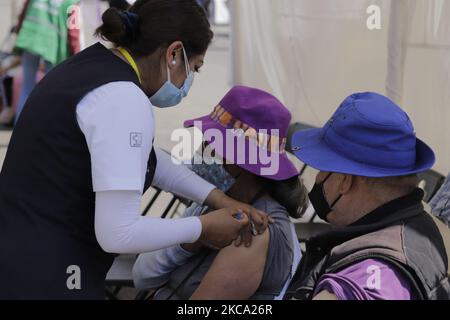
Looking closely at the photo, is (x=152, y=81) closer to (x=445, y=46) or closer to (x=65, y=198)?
(x=65, y=198)

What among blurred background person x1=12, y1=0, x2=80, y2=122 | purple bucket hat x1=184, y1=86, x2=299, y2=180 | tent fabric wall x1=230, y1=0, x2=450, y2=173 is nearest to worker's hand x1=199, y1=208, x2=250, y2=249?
purple bucket hat x1=184, y1=86, x2=299, y2=180

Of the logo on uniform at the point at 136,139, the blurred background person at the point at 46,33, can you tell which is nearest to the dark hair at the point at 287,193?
the logo on uniform at the point at 136,139

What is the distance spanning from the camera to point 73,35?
514 centimetres

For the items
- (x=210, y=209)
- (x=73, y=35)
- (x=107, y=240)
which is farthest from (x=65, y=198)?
(x=73, y=35)

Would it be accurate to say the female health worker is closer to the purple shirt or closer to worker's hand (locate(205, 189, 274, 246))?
worker's hand (locate(205, 189, 274, 246))

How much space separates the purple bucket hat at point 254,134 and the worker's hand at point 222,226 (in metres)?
0.21

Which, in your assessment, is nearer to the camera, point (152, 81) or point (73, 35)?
point (152, 81)

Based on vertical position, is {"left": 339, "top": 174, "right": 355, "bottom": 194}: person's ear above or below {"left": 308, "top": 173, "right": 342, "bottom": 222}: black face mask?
above

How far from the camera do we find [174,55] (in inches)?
66.2

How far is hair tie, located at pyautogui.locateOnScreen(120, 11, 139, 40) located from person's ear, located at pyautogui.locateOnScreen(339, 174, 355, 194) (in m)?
0.65

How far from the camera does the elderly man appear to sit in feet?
4.09

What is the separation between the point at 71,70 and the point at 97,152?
0.82 ft

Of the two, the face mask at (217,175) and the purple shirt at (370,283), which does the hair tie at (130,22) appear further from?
the purple shirt at (370,283)

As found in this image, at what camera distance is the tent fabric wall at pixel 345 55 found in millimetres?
2777
